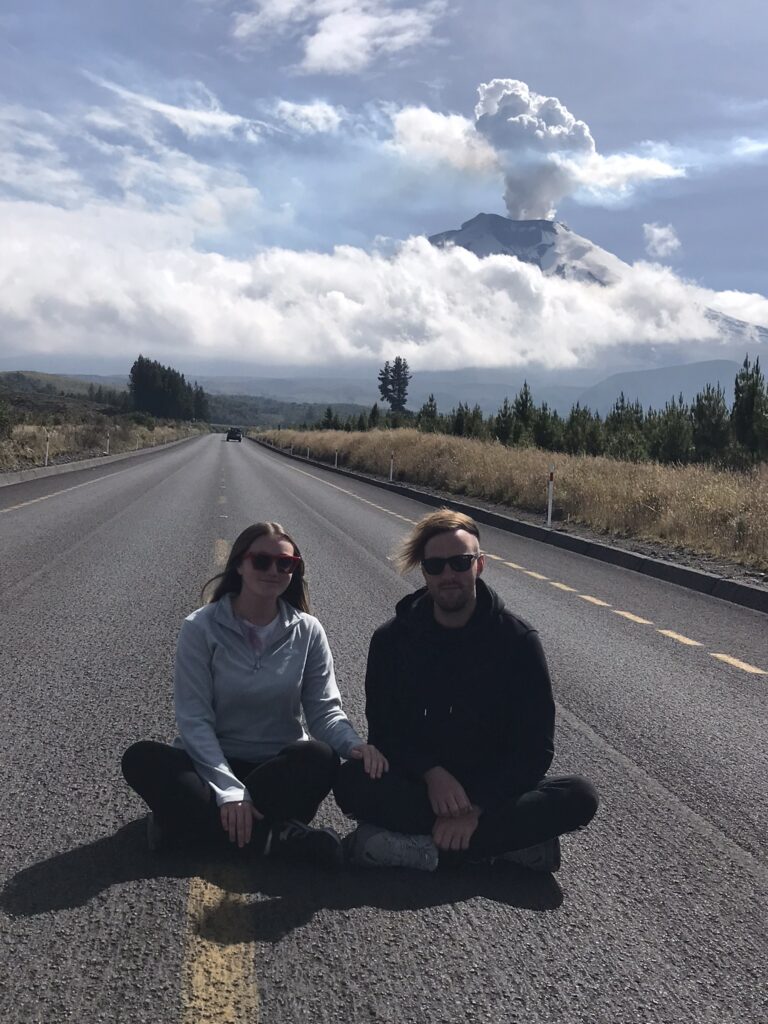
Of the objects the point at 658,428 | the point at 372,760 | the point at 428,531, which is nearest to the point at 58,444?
the point at 658,428

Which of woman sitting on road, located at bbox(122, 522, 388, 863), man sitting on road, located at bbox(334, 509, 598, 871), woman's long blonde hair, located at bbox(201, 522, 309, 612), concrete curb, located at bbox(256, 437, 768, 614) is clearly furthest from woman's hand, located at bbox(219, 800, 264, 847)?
concrete curb, located at bbox(256, 437, 768, 614)

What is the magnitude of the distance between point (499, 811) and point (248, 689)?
1103 mm

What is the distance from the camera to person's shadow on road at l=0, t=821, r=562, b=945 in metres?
3.19

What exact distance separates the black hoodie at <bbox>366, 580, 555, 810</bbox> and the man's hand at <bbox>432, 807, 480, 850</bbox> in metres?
0.11

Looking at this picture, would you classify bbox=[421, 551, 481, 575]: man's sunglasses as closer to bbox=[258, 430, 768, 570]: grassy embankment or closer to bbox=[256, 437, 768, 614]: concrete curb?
bbox=[256, 437, 768, 614]: concrete curb

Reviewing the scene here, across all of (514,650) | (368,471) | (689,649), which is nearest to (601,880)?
(514,650)

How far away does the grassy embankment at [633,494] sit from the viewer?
51.2ft

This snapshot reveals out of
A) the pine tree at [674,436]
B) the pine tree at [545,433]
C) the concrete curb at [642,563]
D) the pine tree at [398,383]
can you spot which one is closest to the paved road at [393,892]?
the concrete curb at [642,563]

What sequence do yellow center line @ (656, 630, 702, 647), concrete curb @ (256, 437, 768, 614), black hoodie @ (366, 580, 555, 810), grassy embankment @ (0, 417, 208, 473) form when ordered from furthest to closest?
1. grassy embankment @ (0, 417, 208, 473)
2. concrete curb @ (256, 437, 768, 614)
3. yellow center line @ (656, 630, 702, 647)
4. black hoodie @ (366, 580, 555, 810)

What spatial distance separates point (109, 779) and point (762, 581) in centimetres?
992

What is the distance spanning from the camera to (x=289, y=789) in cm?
384

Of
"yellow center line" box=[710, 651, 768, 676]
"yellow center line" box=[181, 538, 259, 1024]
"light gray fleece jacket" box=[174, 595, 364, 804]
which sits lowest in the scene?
"yellow center line" box=[710, 651, 768, 676]

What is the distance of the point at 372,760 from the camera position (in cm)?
385

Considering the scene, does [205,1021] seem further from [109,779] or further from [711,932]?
[109,779]
